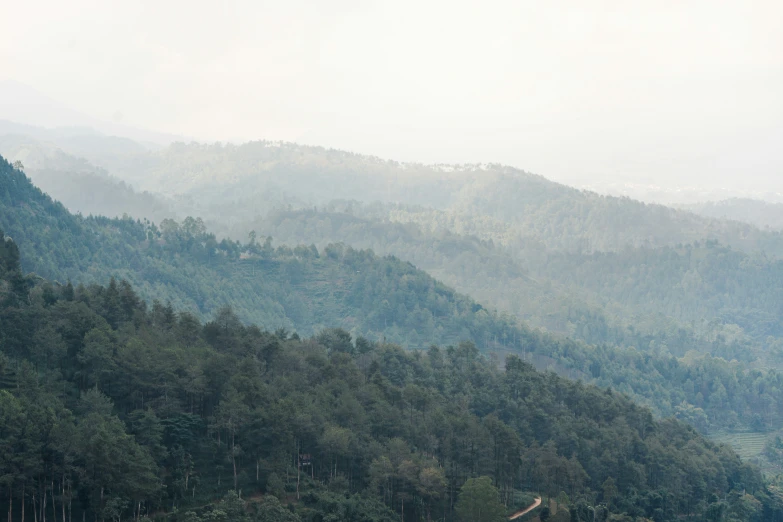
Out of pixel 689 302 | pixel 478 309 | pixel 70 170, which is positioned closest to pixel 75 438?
pixel 478 309

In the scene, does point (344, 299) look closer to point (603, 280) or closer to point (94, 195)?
point (603, 280)

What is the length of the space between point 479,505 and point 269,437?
832cm

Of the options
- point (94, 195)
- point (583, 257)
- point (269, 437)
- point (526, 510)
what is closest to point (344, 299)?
point (526, 510)

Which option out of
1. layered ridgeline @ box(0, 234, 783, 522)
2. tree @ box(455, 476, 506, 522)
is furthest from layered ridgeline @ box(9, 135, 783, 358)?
tree @ box(455, 476, 506, 522)

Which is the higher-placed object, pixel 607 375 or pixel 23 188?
pixel 23 188

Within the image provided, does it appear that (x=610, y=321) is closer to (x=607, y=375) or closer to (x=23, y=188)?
(x=607, y=375)

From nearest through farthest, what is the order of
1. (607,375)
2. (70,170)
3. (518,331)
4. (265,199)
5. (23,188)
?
(23,188), (607,375), (518,331), (70,170), (265,199)

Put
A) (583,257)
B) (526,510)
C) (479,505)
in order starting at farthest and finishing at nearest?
(583,257) < (526,510) < (479,505)

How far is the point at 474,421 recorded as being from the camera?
41688mm

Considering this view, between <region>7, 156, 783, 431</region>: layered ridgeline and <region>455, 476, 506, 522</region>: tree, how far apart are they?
4317cm

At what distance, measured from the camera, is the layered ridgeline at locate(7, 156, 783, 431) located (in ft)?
259

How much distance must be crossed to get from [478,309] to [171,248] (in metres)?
32.6

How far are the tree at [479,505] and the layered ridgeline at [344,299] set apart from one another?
43169 millimetres

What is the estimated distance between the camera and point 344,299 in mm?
99250
